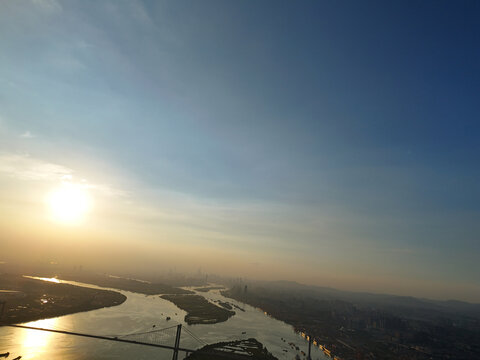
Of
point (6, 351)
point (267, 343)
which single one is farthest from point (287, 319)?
point (6, 351)

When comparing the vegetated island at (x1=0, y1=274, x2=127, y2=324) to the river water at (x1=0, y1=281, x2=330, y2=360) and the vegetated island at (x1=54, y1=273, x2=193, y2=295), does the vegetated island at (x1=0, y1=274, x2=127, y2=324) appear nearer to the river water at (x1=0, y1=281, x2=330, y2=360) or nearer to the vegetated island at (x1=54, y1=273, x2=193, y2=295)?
the river water at (x1=0, y1=281, x2=330, y2=360)

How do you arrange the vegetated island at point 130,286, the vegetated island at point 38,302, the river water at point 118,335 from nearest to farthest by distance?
the river water at point 118,335
the vegetated island at point 38,302
the vegetated island at point 130,286

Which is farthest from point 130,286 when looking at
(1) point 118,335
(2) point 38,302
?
(1) point 118,335

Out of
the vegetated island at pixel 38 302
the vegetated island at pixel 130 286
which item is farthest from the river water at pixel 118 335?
the vegetated island at pixel 130 286

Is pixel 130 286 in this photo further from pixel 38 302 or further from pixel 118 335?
pixel 118 335

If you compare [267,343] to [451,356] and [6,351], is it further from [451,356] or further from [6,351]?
[451,356]

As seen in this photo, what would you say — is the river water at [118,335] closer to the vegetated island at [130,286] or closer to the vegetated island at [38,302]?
the vegetated island at [38,302]

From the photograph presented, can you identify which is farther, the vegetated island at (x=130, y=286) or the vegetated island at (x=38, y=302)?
the vegetated island at (x=130, y=286)
